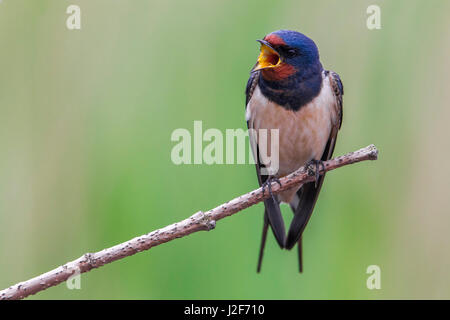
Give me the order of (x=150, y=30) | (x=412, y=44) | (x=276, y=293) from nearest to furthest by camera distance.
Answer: (x=276, y=293)
(x=412, y=44)
(x=150, y=30)

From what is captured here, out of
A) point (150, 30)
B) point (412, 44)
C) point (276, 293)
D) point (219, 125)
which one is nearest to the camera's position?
point (276, 293)

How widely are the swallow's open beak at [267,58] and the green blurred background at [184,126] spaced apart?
0.27 m

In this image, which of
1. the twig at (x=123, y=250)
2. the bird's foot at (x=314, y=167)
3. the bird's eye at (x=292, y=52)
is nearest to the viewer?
the twig at (x=123, y=250)

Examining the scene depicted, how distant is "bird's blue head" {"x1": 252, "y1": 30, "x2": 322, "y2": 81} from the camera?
1.53 metres

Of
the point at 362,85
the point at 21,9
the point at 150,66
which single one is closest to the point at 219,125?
the point at 150,66

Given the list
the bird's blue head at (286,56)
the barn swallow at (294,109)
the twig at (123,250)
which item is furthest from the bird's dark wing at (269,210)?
the twig at (123,250)

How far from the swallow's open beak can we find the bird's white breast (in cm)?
14

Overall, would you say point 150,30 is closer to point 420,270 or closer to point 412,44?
point 412,44

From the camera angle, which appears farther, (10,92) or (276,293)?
(10,92)

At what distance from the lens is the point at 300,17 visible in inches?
76.9

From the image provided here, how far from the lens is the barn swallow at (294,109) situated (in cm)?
159

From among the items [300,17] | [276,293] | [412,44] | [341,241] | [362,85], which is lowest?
[276,293]

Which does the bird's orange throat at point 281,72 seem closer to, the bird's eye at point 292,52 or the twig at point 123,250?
the bird's eye at point 292,52

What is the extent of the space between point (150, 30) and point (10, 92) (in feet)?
1.82
